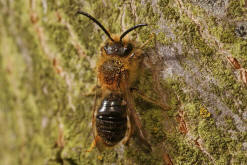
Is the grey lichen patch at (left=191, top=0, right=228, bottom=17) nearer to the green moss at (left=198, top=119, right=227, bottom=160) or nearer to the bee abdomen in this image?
the green moss at (left=198, top=119, right=227, bottom=160)


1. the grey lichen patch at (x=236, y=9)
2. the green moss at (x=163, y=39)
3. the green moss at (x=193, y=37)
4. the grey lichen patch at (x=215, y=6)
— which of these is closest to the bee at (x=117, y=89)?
the green moss at (x=163, y=39)

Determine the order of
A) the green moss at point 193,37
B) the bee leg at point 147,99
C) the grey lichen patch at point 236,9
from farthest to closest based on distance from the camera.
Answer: the bee leg at point 147,99
the green moss at point 193,37
the grey lichen patch at point 236,9

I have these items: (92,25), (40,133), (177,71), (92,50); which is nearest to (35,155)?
(40,133)

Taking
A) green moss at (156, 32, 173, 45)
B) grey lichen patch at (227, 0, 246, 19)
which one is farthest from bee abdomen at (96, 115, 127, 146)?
grey lichen patch at (227, 0, 246, 19)

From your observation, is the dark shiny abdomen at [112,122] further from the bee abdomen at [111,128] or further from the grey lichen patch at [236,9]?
the grey lichen patch at [236,9]

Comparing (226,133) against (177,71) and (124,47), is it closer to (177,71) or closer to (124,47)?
(177,71)

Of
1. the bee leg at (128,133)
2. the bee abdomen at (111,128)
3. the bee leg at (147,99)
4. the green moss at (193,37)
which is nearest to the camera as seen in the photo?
the green moss at (193,37)

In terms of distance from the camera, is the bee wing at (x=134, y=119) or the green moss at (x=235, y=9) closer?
the green moss at (x=235, y=9)

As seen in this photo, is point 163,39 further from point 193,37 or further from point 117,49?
point 117,49
